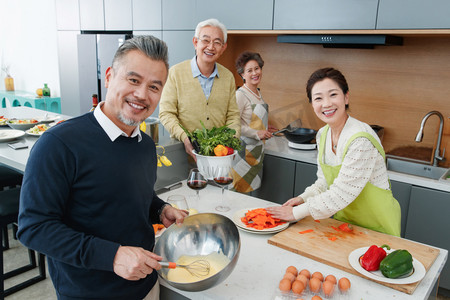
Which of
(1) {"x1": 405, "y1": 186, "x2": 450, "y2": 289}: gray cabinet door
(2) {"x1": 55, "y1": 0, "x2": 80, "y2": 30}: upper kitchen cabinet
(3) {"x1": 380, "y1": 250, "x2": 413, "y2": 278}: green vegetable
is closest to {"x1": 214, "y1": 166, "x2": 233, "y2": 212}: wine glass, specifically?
(3) {"x1": 380, "y1": 250, "x2": 413, "y2": 278}: green vegetable

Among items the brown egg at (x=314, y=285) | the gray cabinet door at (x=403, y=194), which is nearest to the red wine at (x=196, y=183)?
the brown egg at (x=314, y=285)

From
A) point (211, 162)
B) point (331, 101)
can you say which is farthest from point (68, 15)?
point (331, 101)

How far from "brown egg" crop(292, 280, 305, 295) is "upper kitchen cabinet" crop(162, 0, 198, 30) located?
285 cm

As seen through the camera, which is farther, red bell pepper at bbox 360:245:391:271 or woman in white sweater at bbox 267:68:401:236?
woman in white sweater at bbox 267:68:401:236

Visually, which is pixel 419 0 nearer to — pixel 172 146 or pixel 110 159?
pixel 172 146

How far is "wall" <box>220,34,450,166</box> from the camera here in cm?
286

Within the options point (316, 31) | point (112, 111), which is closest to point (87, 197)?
point (112, 111)

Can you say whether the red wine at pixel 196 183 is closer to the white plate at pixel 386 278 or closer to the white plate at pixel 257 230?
the white plate at pixel 257 230

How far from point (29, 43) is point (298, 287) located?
6729mm

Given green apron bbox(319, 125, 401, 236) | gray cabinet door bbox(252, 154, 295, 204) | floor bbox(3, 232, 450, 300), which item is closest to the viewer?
green apron bbox(319, 125, 401, 236)

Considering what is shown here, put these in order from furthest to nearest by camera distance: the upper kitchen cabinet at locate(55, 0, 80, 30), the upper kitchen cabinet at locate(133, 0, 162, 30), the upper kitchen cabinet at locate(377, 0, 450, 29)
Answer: the upper kitchen cabinet at locate(55, 0, 80, 30)
the upper kitchen cabinet at locate(133, 0, 162, 30)
the upper kitchen cabinet at locate(377, 0, 450, 29)

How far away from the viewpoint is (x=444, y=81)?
2.82 meters

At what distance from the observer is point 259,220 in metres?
1.55

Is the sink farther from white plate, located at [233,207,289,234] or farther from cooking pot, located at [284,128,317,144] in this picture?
white plate, located at [233,207,289,234]
